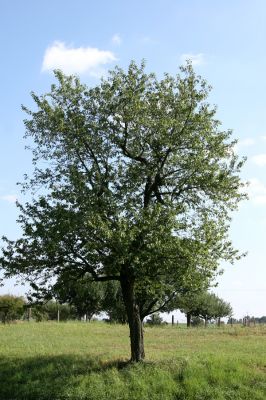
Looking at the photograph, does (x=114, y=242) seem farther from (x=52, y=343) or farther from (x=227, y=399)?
(x=52, y=343)

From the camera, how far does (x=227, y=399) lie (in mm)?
20188

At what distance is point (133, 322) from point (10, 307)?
38.2 metres

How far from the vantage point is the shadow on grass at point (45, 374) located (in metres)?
22.3

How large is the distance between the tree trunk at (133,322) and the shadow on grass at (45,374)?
0.79 metres

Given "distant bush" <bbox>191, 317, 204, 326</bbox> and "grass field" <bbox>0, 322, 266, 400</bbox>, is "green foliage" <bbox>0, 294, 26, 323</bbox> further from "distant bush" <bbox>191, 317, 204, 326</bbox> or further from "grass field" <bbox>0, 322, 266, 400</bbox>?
"distant bush" <bbox>191, 317, 204, 326</bbox>

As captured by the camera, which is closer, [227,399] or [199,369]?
[227,399]

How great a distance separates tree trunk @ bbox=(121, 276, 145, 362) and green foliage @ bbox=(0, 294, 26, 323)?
36.0 meters

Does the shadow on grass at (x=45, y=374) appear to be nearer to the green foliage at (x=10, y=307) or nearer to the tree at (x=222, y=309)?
the green foliage at (x=10, y=307)

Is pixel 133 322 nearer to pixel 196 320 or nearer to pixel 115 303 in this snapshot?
pixel 115 303

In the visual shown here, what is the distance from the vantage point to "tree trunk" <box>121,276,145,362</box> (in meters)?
24.4

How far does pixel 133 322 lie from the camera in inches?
973

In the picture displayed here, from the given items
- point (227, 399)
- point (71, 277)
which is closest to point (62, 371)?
point (71, 277)

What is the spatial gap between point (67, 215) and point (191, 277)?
21.3ft

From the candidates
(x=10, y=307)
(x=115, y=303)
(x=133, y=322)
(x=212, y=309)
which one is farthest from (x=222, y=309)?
(x=133, y=322)
